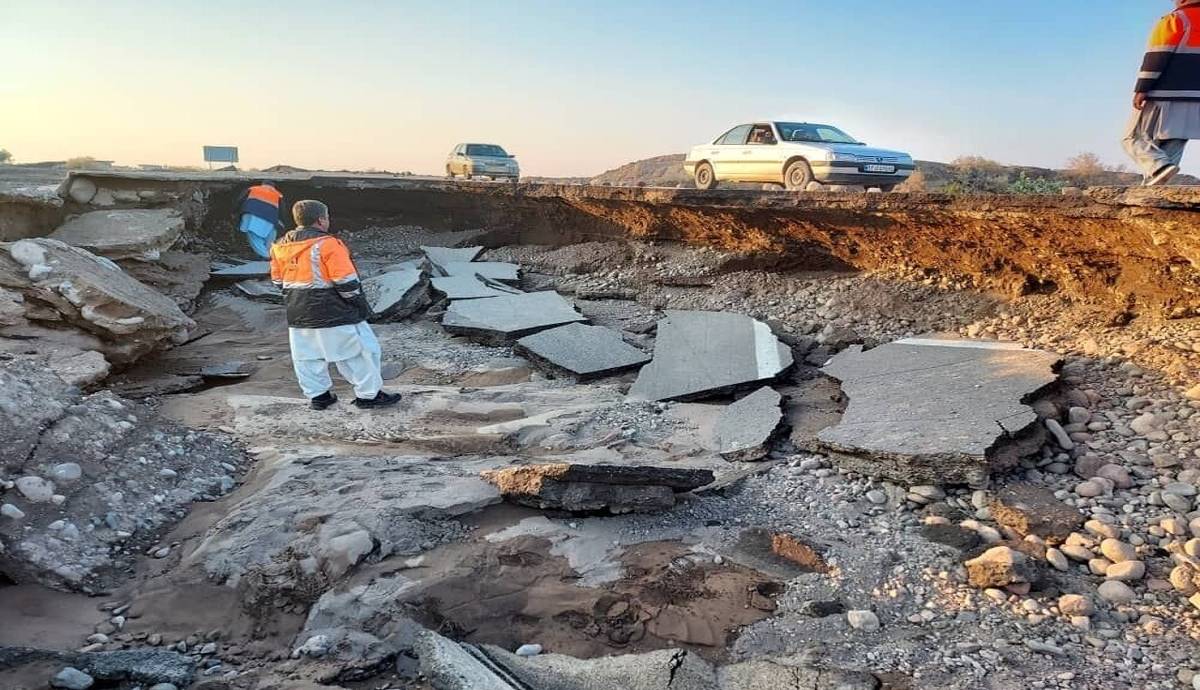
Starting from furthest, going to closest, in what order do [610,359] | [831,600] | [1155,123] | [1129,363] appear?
[610,359] < [1155,123] < [1129,363] < [831,600]

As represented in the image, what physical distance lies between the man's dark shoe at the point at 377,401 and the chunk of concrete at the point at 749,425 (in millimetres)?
2519

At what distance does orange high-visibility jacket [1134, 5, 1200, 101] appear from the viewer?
4.76 metres

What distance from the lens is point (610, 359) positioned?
6.28 meters

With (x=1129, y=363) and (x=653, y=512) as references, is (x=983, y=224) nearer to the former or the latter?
(x=1129, y=363)

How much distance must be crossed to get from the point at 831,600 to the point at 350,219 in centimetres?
1061

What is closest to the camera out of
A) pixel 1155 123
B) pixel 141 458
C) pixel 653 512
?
pixel 653 512

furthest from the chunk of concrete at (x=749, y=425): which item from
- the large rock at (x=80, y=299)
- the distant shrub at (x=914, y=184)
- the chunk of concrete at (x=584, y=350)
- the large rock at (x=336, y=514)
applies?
the distant shrub at (x=914, y=184)

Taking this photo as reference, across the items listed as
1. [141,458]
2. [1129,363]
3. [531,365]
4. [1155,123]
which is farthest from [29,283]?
[1155,123]

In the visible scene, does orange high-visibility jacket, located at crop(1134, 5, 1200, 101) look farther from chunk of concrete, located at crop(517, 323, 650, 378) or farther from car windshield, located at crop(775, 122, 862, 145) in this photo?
car windshield, located at crop(775, 122, 862, 145)

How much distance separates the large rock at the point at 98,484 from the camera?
3221 millimetres

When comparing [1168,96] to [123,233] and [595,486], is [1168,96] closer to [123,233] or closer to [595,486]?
[595,486]

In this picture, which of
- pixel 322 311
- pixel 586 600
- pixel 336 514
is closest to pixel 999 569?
pixel 586 600

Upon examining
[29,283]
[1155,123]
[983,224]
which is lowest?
[29,283]

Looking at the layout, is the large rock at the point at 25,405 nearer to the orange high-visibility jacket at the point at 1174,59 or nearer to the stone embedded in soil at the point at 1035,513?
the stone embedded in soil at the point at 1035,513
